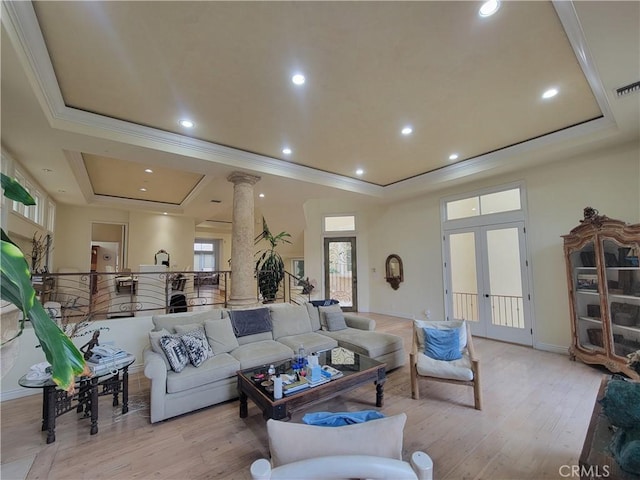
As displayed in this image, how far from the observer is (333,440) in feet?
3.50

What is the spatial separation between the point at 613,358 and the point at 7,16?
703cm

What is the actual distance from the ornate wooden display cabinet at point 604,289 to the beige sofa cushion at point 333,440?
4.21 metres

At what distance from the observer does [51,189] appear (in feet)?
19.5

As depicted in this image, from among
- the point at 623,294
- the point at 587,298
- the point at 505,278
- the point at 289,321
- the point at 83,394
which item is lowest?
the point at 83,394

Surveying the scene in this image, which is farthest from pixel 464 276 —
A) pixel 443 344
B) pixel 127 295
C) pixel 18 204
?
pixel 18 204

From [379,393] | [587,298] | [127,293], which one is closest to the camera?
[379,393]

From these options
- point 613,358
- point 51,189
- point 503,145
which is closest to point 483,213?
point 503,145

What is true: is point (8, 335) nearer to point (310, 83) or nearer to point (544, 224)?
point (310, 83)

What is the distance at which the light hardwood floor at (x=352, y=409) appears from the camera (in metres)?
2.12

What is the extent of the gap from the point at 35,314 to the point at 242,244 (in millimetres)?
3883

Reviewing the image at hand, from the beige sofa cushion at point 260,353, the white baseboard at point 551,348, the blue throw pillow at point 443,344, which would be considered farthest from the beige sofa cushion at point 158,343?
the white baseboard at point 551,348

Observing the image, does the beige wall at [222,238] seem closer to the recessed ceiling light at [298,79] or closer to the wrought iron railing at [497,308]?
the wrought iron railing at [497,308]

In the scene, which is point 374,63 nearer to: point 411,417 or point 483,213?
point 411,417

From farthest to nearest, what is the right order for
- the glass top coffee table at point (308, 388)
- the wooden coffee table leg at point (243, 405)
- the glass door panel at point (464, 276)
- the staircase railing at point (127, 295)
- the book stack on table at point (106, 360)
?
the glass door panel at point (464, 276)
the staircase railing at point (127, 295)
the wooden coffee table leg at point (243, 405)
the book stack on table at point (106, 360)
the glass top coffee table at point (308, 388)
